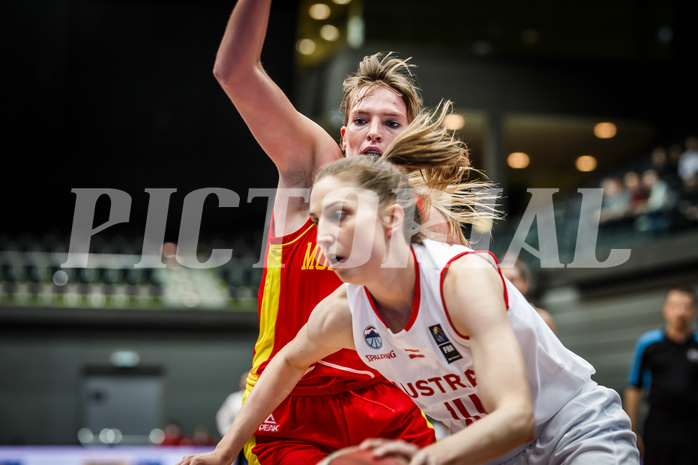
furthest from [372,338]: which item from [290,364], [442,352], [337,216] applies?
[337,216]

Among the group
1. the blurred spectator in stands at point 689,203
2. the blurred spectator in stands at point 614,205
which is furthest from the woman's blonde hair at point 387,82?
the blurred spectator in stands at point 614,205

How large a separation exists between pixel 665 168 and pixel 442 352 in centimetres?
1422

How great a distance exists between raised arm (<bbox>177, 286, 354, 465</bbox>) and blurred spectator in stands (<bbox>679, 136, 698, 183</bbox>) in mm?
12273

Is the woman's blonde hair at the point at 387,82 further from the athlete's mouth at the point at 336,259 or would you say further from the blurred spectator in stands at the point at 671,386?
the blurred spectator in stands at the point at 671,386

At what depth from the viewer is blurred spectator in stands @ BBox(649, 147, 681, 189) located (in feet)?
45.2

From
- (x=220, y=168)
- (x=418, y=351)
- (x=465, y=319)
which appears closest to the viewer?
(x=465, y=319)

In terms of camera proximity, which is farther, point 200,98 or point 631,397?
point 200,98

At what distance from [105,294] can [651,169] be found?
500 inches

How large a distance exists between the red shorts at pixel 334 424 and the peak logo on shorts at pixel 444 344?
855mm

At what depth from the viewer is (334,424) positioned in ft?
10.0

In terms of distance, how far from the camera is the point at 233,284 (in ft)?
59.1

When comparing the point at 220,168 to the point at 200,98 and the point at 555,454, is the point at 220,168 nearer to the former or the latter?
the point at 200,98

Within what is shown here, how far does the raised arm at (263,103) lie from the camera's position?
243 centimetres

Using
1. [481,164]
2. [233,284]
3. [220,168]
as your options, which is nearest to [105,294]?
[233,284]
